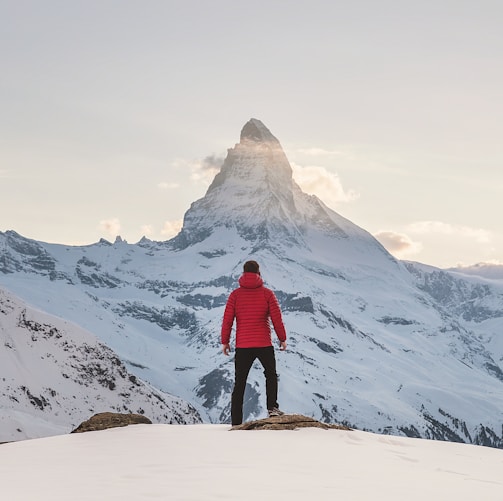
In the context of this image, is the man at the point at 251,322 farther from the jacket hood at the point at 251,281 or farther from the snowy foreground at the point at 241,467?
the snowy foreground at the point at 241,467

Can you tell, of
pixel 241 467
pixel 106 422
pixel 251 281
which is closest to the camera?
pixel 241 467

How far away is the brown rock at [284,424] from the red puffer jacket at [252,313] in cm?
167

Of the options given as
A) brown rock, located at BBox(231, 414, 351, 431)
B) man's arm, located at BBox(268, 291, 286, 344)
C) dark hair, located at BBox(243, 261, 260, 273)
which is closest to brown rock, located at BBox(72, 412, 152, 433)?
brown rock, located at BBox(231, 414, 351, 431)

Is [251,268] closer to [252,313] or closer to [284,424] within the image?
[252,313]

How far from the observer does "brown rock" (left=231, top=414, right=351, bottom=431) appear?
1822 cm

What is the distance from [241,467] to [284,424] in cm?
523

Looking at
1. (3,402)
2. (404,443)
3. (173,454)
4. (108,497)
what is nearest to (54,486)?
(108,497)

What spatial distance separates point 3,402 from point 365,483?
167 metres

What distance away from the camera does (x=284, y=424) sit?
1844 cm

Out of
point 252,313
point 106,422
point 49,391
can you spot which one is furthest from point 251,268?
point 49,391

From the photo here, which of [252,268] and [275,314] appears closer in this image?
[275,314]

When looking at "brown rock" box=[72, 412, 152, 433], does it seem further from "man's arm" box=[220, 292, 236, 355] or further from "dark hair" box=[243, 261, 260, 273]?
"dark hair" box=[243, 261, 260, 273]

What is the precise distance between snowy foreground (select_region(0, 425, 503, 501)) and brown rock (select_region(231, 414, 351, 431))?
46cm

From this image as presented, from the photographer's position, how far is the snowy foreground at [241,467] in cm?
1127
